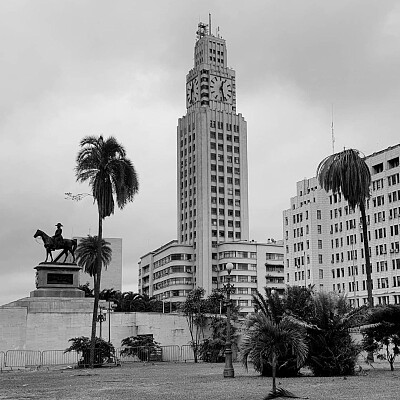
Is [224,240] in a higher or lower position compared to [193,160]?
lower

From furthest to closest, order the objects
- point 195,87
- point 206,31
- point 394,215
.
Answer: point 206,31 < point 195,87 < point 394,215

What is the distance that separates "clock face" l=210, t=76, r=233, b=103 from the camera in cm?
16662

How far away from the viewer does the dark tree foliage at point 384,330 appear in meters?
33.2

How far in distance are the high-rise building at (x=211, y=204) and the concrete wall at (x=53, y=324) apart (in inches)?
3436

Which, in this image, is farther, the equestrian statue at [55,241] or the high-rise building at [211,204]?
the high-rise building at [211,204]

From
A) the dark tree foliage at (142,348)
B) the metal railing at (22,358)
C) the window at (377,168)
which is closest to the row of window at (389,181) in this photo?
the window at (377,168)

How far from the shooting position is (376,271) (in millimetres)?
108312

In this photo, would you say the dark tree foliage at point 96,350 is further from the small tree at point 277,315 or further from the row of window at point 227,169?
the row of window at point 227,169

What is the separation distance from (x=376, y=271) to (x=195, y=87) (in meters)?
76.4

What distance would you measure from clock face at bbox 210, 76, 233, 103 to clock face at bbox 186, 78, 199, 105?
365cm

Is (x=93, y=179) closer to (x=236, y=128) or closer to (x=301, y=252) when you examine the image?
(x=301, y=252)

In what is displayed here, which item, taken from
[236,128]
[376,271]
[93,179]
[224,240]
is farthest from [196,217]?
[93,179]

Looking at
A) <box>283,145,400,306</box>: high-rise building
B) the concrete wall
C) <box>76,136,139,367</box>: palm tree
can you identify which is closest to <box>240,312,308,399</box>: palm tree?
<box>76,136,139,367</box>: palm tree

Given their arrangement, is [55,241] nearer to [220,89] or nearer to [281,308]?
[281,308]
